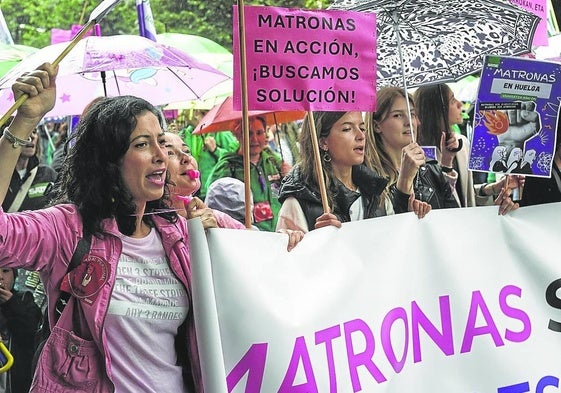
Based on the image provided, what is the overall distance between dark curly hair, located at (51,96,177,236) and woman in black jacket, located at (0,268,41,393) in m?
2.15

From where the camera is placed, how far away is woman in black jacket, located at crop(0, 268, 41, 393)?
224 inches

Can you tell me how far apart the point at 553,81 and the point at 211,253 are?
69.7 inches

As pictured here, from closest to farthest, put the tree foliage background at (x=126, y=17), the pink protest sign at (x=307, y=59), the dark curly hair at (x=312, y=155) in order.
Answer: the pink protest sign at (x=307, y=59) < the dark curly hair at (x=312, y=155) < the tree foliage background at (x=126, y=17)

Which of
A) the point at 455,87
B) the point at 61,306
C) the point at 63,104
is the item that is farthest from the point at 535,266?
the point at 455,87

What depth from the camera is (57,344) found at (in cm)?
339

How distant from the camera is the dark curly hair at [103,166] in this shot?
354 cm

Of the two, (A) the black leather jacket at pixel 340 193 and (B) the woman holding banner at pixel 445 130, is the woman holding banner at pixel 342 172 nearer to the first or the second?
(A) the black leather jacket at pixel 340 193

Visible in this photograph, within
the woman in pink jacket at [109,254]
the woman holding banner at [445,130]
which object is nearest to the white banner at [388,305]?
the woman in pink jacket at [109,254]

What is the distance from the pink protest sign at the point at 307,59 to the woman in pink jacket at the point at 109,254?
16.9 inches

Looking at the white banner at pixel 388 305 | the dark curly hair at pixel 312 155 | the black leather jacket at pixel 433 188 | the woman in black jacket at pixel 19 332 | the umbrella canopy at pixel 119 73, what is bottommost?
the woman in black jacket at pixel 19 332

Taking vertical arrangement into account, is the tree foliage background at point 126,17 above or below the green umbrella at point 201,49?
above

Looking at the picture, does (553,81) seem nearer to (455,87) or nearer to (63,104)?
(63,104)

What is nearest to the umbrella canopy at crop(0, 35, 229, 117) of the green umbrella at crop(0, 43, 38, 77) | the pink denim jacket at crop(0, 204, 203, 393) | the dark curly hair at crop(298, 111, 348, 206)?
the green umbrella at crop(0, 43, 38, 77)

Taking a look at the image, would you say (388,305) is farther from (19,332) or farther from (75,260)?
(19,332)
